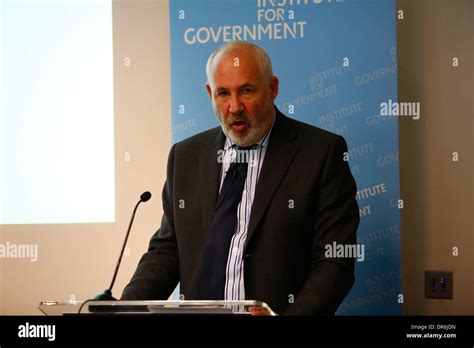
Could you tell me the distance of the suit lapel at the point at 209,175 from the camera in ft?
9.92

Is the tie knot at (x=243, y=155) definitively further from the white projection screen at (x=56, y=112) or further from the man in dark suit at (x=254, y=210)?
the white projection screen at (x=56, y=112)

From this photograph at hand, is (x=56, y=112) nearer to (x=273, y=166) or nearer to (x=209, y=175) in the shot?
(x=209, y=175)

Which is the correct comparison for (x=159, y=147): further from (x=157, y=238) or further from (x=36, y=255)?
(x=36, y=255)

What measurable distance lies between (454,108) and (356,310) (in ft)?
3.55

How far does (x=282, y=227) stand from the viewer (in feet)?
9.66

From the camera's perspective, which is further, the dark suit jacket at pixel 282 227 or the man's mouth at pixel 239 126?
the man's mouth at pixel 239 126

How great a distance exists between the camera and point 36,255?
3.46 m

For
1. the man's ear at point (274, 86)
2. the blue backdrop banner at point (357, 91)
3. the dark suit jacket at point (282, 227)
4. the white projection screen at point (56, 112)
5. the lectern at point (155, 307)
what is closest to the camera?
the lectern at point (155, 307)

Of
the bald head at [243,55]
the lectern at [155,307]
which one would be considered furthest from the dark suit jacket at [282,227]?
the lectern at [155,307]

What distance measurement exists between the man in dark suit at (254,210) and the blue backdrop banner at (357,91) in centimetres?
23

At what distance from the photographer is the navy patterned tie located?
2.92 m

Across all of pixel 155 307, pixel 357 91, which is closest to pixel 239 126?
pixel 357 91

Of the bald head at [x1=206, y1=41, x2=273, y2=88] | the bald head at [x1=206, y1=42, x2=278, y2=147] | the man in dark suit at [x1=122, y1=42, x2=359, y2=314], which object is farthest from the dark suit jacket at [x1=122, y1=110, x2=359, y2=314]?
the bald head at [x1=206, y1=41, x2=273, y2=88]

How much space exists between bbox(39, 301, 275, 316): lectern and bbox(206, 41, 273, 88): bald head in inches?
48.3
